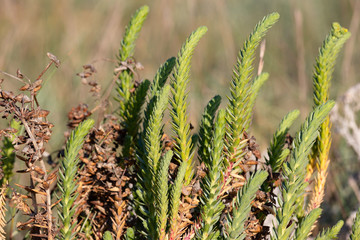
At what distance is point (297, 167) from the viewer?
97cm

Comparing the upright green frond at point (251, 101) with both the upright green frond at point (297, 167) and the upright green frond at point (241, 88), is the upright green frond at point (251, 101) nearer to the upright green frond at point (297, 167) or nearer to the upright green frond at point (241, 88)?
the upright green frond at point (241, 88)

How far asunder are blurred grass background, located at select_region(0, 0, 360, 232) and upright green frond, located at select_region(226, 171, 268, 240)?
147 cm

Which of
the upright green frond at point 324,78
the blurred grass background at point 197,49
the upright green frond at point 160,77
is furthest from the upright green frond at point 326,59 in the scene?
the blurred grass background at point 197,49

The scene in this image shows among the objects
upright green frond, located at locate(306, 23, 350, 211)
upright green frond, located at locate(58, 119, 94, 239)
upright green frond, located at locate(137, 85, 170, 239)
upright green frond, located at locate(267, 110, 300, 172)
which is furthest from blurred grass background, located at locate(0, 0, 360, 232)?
upright green frond, located at locate(58, 119, 94, 239)

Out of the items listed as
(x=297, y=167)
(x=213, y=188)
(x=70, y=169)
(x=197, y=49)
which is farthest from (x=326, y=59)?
(x=197, y=49)

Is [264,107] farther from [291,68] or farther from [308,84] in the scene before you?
[291,68]

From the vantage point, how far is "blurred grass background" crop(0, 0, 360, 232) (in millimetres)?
2912

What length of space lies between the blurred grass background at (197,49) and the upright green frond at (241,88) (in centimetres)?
140

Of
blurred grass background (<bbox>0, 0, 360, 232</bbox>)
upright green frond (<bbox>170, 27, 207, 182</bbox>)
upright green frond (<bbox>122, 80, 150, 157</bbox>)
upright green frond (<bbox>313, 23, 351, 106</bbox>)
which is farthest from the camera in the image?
blurred grass background (<bbox>0, 0, 360, 232</bbox>)

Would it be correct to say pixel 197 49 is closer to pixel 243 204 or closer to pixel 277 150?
pixel 277 150

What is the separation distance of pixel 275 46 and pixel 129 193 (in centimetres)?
342

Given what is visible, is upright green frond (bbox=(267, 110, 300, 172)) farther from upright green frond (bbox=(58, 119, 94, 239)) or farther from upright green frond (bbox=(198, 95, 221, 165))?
upright green frond (bbox=(58, 119, 94, 239))

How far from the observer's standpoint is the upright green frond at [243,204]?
0.92m

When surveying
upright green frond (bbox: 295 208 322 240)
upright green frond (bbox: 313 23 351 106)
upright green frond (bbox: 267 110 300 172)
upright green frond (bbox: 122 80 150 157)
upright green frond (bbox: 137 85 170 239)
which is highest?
upright green frond (bbox: 313 23 351 106)
